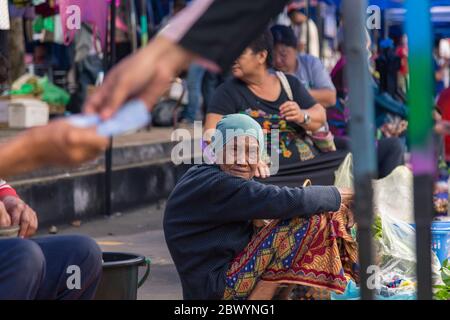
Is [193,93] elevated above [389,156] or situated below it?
above

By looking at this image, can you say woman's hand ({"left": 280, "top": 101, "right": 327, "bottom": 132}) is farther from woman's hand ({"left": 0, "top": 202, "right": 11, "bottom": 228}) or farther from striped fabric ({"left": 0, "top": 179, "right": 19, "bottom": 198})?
woman's hand ({"left": 0, "top": 202, "right": 11, "bottom": 228})

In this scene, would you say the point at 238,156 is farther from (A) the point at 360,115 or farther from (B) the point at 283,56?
(B) the point at 283,56

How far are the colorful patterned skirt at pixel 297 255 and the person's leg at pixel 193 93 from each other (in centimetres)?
981

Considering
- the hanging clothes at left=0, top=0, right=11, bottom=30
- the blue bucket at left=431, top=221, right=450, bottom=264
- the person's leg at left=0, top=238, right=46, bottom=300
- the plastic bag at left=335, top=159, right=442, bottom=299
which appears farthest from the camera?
the hanging clothes at left=0, top=0, right=11, bottom=30

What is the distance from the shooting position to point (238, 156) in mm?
5066

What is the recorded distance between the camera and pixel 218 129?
5152 mm

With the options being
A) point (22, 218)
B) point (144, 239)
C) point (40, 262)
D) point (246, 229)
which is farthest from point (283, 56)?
point (40, 262)

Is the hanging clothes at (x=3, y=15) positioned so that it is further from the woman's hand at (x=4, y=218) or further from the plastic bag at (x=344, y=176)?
the woman's hand at (x=4, y=218)

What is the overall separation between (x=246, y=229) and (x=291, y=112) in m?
1.83

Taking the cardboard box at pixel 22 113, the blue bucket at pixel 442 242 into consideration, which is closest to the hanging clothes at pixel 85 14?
the cardboard box at pixel 22 113

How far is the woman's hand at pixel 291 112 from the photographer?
6.82m

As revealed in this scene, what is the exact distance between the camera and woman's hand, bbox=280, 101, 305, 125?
682 centimetres

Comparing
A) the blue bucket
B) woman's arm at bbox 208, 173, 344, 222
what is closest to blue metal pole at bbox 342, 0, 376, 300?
woman's arm at bbox 208, 173, 344, 222

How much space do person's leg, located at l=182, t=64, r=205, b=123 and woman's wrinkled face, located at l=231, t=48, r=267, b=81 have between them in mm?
7878
